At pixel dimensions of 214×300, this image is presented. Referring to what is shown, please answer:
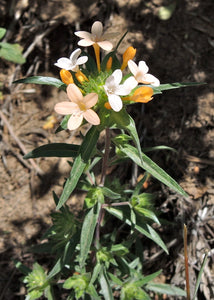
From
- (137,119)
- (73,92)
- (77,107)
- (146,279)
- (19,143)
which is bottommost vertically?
(146,279)

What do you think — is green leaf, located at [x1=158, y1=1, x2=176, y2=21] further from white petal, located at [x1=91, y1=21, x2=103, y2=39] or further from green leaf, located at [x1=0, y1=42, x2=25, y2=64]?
white petal, located at [x1=91, y1=21, x2=103, y2=39]

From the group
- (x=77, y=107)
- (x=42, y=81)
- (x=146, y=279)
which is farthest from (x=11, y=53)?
(x=146, y=279)

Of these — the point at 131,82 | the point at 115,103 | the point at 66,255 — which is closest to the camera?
the point at 115,103

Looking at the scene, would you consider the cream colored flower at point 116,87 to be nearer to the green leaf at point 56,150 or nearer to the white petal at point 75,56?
the white petal at point 75,56

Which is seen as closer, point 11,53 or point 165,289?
point 165,289

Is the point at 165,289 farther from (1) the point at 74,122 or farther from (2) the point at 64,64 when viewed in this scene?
(2) the point at 64,64

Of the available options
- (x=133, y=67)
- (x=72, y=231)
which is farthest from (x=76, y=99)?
(x=72, y=231)

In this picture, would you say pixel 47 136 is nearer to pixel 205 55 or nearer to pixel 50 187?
pixel 50 187

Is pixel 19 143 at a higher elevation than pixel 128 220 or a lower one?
higher
